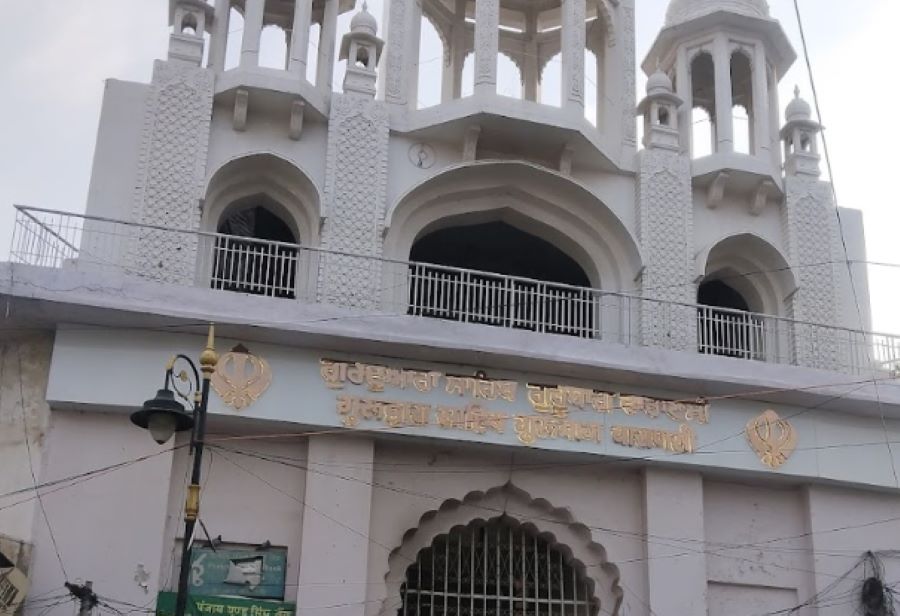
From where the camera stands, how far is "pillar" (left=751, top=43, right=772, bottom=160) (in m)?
13.8

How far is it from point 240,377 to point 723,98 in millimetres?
6857

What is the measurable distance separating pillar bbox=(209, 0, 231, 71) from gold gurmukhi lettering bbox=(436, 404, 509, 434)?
461cm

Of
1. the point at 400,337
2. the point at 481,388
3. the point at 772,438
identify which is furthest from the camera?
the point at 772,438

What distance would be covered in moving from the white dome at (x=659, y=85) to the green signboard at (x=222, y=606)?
23.4 ft

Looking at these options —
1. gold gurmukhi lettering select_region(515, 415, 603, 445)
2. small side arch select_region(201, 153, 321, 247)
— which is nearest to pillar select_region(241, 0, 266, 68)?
small side arch select_region(201, 153, 321, 247)

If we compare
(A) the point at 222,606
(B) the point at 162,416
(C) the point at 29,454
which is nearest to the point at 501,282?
(A) the point at 222,606

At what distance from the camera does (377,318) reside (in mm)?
10703

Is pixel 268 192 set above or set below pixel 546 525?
above

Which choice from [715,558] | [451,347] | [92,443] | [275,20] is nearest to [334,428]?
[451,347]

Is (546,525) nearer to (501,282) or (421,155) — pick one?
(501,282)

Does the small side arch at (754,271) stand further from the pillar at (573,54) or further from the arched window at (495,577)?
the arched window at (495,577)

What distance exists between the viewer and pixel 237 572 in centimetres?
1012

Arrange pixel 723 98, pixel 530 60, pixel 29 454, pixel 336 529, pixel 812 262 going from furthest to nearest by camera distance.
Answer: pixel 530 60
pixel 723 98
pixel 812 262
pixel 336 529
pixel 29 454

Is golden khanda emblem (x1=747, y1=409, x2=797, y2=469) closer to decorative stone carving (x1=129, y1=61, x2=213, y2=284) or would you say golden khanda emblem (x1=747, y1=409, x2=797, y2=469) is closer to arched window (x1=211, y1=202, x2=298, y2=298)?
arched window (x1=211, y1=202, x2=298, y2=298)
